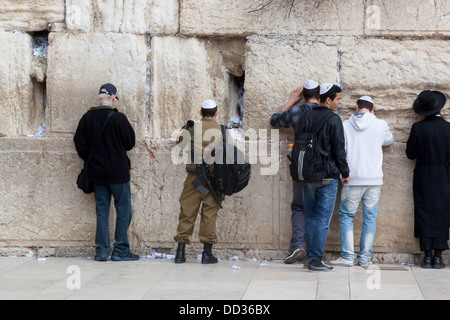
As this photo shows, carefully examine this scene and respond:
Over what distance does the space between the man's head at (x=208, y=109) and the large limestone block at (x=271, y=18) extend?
0.92m

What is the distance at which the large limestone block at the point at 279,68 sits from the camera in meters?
7.17

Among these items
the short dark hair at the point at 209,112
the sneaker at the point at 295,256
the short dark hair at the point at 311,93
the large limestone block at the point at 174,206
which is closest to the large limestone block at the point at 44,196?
the large limestone block at the point at 174,206

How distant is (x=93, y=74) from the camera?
24.1 feet

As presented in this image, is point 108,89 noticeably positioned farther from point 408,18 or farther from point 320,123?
point 408,18

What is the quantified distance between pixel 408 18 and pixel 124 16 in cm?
283

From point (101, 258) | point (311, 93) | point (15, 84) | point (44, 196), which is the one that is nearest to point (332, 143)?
point (311, 93)

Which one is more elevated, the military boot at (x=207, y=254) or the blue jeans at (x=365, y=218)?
the blue jeans at (x=365, y=218)

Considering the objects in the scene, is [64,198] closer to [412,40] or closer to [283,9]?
[283,9]

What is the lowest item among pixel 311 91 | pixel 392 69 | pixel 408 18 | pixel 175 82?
pixel 311 91

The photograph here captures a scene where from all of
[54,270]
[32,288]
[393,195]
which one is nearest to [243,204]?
[393,195]

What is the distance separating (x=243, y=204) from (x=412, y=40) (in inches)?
91.5

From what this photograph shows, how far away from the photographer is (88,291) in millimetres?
5488

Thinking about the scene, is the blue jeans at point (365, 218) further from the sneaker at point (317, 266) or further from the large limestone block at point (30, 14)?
the large limestone block at point (30, 14)

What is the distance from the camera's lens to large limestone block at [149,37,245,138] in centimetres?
733
